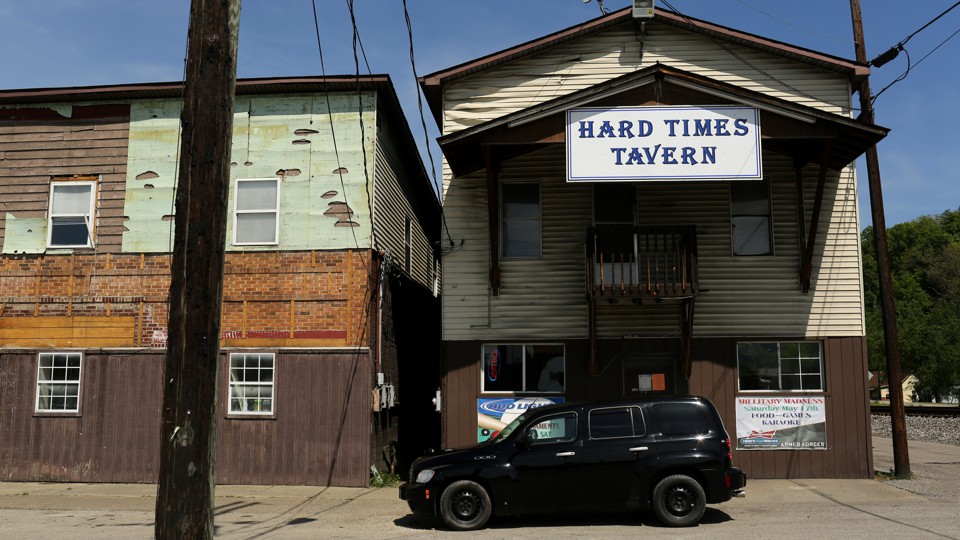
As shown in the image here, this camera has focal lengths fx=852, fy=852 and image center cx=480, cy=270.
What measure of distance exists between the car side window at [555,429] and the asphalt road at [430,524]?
1.15m

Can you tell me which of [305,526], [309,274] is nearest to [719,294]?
[309,274]

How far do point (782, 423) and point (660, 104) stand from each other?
6331mm

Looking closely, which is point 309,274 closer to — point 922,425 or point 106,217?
point 106,217

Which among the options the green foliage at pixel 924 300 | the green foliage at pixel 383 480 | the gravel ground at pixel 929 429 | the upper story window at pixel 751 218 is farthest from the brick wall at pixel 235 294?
the green foliage at pixel 924 300

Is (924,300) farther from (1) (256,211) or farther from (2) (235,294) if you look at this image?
(2) (235,294)

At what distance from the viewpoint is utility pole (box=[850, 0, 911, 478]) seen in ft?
51.3

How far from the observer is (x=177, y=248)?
22.6ft

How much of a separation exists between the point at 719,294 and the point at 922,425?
18381 mm

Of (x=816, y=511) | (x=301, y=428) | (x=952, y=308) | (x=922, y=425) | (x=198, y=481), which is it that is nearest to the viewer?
(x=198, y=481)

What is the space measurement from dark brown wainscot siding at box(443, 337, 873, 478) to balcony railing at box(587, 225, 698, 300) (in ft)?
4.68

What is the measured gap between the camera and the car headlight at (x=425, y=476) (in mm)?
11258

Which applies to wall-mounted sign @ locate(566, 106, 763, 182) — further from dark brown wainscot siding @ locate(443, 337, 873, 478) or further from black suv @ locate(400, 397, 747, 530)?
black suv @ locate(400, 397, 747, 530)

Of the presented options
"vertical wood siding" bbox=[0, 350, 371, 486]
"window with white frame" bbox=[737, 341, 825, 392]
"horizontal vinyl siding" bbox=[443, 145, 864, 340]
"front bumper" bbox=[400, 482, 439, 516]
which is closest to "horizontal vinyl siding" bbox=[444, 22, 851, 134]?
"horizontal vinyl siding" bbox=[443, 145, 864, 340]

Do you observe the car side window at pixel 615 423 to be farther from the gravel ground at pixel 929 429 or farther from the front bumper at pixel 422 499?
the gravel ground at pixel 929 429
